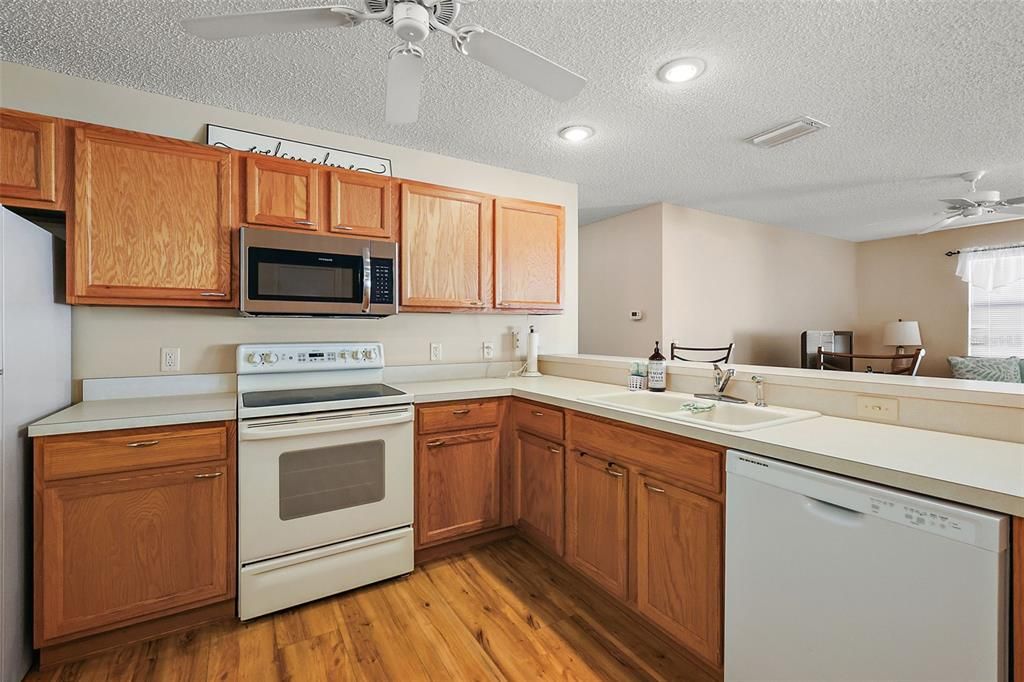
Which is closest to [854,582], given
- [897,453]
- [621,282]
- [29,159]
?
[897,453]

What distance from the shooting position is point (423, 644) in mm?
1815

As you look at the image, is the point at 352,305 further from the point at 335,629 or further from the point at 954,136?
the point at 954,136

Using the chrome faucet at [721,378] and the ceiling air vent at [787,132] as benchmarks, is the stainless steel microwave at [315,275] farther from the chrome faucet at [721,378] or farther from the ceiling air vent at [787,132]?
the ceiling air vent at [787,132]

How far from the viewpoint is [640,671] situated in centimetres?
168

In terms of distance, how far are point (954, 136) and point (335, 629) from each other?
14.3 feet

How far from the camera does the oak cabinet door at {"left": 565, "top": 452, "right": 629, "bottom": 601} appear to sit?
191cm

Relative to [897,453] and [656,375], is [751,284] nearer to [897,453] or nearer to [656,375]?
[656,375]

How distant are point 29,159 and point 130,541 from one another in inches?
62.7

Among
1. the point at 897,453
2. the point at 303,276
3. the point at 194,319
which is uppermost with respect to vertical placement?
the point at 303,276

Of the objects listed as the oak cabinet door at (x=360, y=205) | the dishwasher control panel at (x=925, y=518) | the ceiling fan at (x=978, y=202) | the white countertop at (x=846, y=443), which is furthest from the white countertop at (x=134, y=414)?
the ceiling fan at (x=978, y=202)

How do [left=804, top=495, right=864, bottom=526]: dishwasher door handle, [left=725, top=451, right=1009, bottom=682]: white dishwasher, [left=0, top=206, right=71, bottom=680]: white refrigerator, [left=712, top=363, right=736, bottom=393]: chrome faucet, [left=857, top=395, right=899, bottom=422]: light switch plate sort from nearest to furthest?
[left=725, top=451, right=1009, bottom=682]: white dishwasher → [left=804, top=495, right=864, bottom=526]: dishwasher door handle → [left=0, top=206, right=71, bottom=680]: white refrigerator → [left=857, top=395, right=899, bottom=422]: light switch plate → [left=712, top=363, right=736, bottom=393]: chrome faucet

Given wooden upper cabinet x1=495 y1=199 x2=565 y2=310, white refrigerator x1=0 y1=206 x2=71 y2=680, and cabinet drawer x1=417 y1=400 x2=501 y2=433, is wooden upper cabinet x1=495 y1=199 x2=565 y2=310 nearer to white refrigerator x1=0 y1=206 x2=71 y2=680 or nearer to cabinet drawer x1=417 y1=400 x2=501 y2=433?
cabinet drawer x1=417 y1=400 x2=501 y2=433

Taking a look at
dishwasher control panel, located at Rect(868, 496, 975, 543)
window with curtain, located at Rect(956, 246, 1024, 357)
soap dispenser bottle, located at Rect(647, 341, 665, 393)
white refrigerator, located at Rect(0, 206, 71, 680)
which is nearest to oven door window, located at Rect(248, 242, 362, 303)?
white refrigerator, located at Rect(0, 206, 71, 680)

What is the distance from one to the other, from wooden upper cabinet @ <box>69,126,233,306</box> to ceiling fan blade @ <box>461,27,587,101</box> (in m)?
1.47
